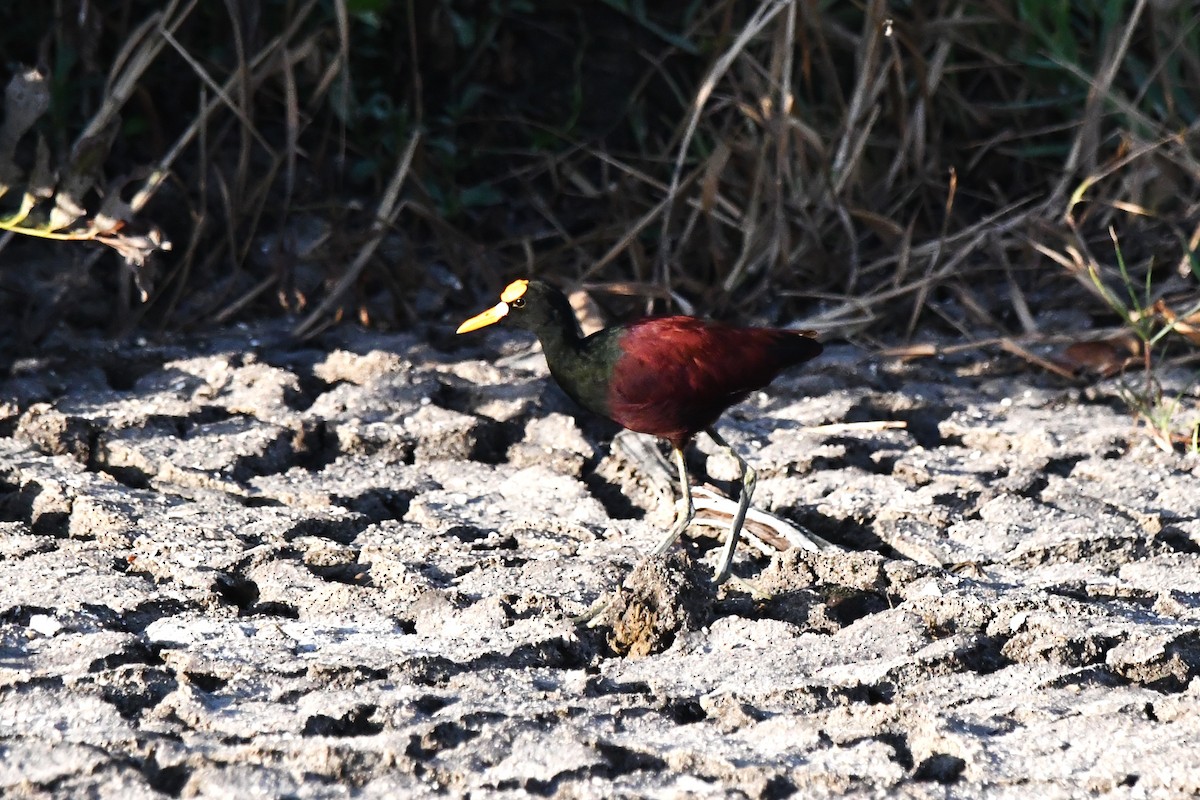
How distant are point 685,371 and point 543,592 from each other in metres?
0.48

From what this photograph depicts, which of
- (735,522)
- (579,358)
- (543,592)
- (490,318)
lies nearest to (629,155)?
(490,318)

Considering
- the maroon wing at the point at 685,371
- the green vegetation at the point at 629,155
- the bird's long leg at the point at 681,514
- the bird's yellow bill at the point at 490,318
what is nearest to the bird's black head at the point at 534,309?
the bird's yellow bill at the point at 490,318

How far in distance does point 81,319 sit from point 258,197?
2.00ft

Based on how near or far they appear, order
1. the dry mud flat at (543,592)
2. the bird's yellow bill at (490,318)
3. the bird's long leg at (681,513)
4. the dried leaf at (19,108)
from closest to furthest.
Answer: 1. the dry mud flat at (543,592)
2. the bird's long leg at (681,513)
3. the bird's yellow bill at (490,318)
4. the dried leaf at (19,108)

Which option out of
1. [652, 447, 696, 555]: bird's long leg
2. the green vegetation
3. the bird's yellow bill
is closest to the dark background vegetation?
the green vegetation

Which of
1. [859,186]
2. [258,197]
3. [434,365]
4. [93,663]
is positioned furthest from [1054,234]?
[93,663]

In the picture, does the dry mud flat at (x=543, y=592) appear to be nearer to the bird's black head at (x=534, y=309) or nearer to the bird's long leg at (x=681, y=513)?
the bird's long leg at (x=681, y=513)

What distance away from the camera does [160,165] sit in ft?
12.9

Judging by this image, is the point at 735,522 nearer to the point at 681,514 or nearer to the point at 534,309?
the point at 681,514

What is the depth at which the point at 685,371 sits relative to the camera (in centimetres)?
292

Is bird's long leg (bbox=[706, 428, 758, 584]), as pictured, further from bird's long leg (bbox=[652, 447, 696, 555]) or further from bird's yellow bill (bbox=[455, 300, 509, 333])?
bird's yellow bill (bbox=[455, 300, 509, 333])

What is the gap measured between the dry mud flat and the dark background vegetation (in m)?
0.38

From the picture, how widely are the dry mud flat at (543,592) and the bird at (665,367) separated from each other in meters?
0.24

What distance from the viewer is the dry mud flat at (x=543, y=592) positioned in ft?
7.07
